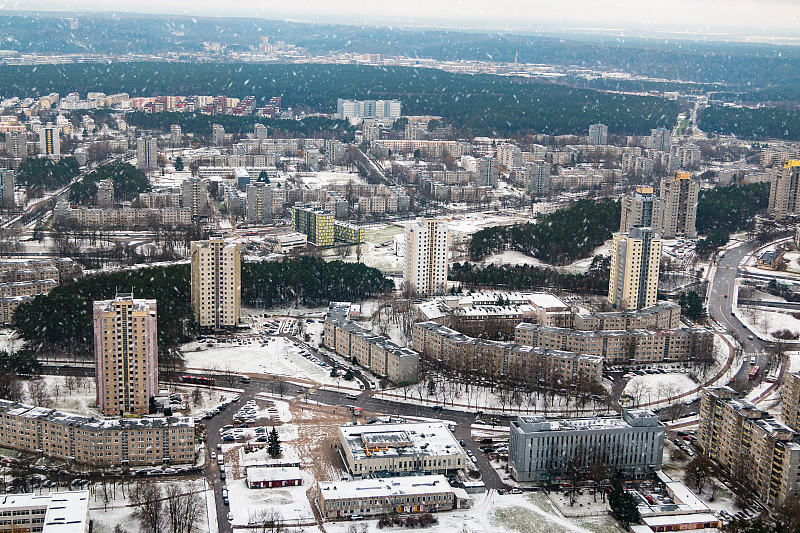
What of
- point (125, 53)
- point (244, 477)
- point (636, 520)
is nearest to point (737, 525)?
point (636, 520)

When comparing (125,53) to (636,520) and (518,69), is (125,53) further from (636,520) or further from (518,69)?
(636,520)

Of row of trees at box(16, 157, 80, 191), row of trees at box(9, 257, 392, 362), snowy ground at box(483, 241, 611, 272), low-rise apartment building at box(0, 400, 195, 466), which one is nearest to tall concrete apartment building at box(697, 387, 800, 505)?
low-rise apartment building at box(0, 400, 195, 466)

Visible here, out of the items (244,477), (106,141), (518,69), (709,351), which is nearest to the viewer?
(244,477)

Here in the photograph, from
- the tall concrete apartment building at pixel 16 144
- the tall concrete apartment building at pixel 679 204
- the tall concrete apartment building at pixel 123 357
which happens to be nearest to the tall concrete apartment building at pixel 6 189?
the tall concrete apartment building at pixel 16 144

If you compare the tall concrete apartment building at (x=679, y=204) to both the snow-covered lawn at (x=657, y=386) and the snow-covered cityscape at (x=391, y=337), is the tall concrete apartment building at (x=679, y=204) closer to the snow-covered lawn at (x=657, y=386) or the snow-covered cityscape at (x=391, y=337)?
the snow-covered cityscape at (x=391, y=337)

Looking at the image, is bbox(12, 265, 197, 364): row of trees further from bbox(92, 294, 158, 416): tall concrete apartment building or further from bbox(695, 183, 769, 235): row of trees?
bbox(695, 183, 769, 235): row of trees
